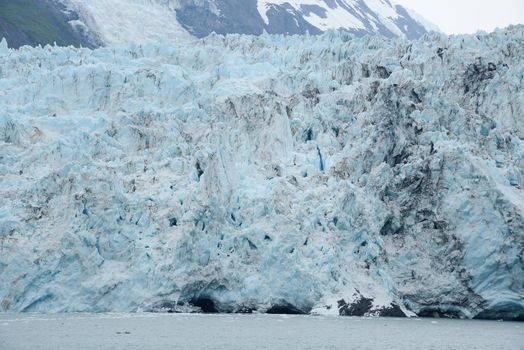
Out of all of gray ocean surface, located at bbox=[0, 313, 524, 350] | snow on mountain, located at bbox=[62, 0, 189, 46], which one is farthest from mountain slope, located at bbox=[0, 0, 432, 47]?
gray ocean surface, located at bbox=[0, 313, 524, 350]

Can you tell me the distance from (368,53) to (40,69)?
16103 millimetres

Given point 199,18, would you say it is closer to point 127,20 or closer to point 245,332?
point 127,20

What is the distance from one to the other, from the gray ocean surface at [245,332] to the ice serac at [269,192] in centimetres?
82

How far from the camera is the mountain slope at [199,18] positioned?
56250mm

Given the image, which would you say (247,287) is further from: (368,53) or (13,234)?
(368,53)

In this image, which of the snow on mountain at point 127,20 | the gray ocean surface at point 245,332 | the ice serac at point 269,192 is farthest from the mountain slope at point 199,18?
the gray ocean surface at point 245,332

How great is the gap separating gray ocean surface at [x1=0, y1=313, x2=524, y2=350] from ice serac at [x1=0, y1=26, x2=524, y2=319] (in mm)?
821

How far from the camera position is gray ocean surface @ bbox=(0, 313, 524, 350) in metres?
20.4

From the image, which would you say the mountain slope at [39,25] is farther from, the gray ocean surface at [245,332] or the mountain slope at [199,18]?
the gray ocean surface at [245,332]

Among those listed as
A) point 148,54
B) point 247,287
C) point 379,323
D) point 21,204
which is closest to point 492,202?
point 379,323

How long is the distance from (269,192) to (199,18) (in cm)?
3963

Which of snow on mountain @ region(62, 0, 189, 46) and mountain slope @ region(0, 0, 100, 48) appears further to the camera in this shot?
mountain slope @ region(0, 0, 100, 48)

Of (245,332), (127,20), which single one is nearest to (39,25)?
(127,20)

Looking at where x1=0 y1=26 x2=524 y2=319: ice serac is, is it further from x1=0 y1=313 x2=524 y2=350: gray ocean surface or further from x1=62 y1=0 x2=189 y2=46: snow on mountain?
x1=62 y1=0 x2=189 y2=46: snow on mountain
